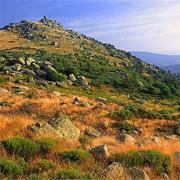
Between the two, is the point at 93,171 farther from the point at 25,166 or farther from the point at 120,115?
the point at 120,115

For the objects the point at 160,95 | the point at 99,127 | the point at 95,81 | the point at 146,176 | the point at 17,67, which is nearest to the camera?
the point at 146,176

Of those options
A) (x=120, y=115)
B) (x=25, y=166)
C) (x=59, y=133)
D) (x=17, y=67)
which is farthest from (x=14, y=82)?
(x=25, y=166)

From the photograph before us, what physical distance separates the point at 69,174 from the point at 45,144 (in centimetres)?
263

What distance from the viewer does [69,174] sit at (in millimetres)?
9359

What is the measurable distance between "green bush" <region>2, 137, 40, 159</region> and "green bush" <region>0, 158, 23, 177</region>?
1237mm

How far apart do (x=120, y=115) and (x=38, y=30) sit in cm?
11460

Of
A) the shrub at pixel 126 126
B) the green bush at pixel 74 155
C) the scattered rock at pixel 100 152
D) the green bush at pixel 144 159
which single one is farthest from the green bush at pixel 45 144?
the shrub at pixel 126 126

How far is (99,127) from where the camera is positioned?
2388cm

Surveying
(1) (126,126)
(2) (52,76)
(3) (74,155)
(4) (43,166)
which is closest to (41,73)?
(2) (52,76)

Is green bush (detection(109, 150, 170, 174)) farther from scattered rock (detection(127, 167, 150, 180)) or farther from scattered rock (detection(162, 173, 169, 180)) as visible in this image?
scattered rock (detection(127, 167, 150, 180))

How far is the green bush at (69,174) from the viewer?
364 inches

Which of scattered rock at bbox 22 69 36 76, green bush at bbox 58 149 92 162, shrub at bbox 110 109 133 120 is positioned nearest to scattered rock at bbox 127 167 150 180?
green bush at bbox 58 149 92 162

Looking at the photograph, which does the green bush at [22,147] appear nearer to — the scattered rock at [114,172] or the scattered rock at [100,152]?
the scattered rock at [100,152]

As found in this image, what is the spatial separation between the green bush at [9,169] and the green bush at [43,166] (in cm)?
39
